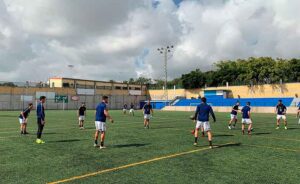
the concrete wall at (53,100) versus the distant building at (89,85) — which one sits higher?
the distant building at (89,85)

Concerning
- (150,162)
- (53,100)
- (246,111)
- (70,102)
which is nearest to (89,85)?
(70,102)

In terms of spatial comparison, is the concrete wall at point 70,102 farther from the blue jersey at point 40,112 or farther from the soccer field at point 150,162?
the soccer field at point 150,162

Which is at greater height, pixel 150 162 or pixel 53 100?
pixel 53 100

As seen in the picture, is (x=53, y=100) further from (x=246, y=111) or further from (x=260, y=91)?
(x=246, y=111)

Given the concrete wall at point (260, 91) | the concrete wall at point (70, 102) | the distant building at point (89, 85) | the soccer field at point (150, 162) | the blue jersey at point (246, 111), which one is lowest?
the soccer field at point (150, 162)

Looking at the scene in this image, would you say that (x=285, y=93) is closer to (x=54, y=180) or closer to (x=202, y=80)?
(x=202, y=80)

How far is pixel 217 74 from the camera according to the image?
289 feet

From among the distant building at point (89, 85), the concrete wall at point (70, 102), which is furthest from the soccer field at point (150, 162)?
the distant building at point (89, 85)

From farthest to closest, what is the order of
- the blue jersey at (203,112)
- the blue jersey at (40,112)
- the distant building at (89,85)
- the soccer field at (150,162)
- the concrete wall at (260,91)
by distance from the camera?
the distant building at (89,85) < the concrete wall at (260,91) < the blue jersey at (40,112) < the blue jersey at (203,112) < the soccer field at (150,162)

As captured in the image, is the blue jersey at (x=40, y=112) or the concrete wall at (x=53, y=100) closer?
the blue jersey at (x=40, y=112)

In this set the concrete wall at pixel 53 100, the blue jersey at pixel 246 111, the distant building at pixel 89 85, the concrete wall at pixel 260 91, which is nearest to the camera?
the blue jersey at pixel 246 111

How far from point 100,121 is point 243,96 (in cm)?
6872

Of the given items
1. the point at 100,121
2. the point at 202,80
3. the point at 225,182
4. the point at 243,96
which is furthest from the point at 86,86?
the point at 225,182

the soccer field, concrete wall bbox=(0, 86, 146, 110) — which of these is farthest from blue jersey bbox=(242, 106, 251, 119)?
concrete wall bbox=(0, 86, 146, 110)
